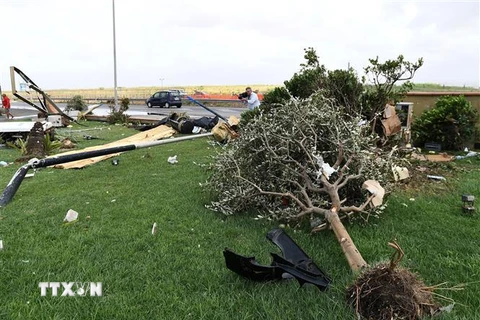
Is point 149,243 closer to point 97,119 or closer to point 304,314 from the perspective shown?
point 304,314

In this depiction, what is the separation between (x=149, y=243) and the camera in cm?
335

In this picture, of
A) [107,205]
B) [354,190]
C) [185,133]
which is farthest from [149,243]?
[185,133]

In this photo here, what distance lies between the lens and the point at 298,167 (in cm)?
400

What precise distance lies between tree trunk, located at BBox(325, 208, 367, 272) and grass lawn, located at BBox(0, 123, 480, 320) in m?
0.10

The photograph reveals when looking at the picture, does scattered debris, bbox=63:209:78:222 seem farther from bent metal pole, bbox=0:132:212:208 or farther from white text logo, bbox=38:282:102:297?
white text logo, bbox=38:282:102:297

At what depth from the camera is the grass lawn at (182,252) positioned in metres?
2.33

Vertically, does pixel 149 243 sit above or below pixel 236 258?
below

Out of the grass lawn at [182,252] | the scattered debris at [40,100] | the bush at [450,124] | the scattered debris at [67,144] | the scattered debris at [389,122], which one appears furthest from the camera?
the scattered debris at [40,100]

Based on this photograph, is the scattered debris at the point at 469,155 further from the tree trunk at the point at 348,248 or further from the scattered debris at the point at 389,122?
the tree trunk at the point at 348,248

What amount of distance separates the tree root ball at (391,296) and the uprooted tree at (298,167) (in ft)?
4.57

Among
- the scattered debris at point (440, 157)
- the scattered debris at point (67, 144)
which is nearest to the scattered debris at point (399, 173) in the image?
the scattered debris at point (440, 157)

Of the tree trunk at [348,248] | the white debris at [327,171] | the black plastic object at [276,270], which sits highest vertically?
the white debris at [327,171]

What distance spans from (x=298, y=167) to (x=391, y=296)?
207 cm

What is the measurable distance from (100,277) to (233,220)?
155cm
